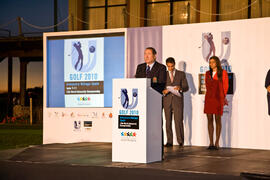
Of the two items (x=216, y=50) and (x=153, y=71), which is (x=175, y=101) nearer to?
(x=216, y=50)

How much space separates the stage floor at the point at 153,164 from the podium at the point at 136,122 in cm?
24

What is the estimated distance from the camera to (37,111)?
83.8 feet

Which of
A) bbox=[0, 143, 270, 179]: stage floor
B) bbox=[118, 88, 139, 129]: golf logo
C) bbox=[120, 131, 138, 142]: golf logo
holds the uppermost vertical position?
bbox=[118, 88, 139, 129]: golf logo

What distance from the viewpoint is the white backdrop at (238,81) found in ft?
34.8

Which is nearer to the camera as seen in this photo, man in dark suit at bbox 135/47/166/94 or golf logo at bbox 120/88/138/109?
golf logo at bbox 120/88/138/109

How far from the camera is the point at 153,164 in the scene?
754cm

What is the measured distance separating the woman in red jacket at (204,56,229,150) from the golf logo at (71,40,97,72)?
Answer: 369 centimetres

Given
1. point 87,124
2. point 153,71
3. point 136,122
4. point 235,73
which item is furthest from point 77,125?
point 136,122

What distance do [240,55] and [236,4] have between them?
10.2m

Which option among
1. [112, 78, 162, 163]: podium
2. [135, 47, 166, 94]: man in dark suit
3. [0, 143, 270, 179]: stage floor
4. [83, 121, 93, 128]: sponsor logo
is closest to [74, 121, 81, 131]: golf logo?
[83, 121, 93, 128]: sponsor logo

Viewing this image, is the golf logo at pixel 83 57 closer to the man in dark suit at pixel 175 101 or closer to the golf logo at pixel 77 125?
the golf logo at pixel 77 125

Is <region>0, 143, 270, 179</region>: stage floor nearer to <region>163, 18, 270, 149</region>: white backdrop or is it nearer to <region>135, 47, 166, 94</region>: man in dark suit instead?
<region>163, 18, 270, 149</region>: white backdrop

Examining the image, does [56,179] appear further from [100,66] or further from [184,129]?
[100,66]

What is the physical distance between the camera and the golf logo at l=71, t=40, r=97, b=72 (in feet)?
41.6
